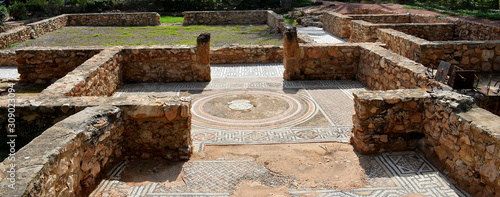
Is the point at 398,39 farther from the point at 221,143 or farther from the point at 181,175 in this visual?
the point at 181,175

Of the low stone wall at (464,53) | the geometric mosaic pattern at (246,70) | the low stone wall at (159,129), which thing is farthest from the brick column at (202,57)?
the low stone wall at (464,53)

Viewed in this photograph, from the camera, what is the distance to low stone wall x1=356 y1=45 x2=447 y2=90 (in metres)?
5.60

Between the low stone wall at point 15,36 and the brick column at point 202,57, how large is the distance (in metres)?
8.70

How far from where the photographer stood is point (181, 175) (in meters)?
4.06

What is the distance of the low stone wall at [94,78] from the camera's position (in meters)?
5.47

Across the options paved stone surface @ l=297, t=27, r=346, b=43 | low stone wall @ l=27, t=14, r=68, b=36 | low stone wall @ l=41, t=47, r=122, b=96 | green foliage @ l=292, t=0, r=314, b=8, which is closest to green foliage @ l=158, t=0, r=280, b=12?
green foliage @ l=292, t=0, r=314, b=8

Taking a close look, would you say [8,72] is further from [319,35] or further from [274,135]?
[319,35]

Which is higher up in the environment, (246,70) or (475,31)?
(475,31)

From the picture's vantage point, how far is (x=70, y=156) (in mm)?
3176

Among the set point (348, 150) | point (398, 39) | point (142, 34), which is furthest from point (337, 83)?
point (142, 34)

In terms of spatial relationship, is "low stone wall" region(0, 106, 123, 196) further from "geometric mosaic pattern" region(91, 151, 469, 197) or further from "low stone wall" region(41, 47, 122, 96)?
"low stone wall" region(41, 47, 122, 96)

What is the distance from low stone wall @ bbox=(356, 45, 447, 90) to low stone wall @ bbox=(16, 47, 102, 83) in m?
5.58

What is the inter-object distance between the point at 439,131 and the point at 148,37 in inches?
Answer: 479

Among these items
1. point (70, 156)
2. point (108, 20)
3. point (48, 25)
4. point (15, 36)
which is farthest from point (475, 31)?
point (48, 25)
